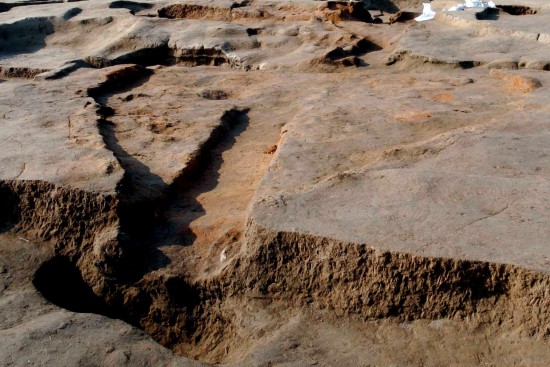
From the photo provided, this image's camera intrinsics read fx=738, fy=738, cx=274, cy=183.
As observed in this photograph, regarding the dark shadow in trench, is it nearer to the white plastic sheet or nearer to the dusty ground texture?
the dusty ground texture

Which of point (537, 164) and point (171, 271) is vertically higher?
point (537, 164)

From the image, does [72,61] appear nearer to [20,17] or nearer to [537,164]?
[20,17]

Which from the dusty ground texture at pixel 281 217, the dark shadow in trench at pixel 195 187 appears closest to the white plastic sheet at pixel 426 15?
the dusty ground texture at pixel 281 217

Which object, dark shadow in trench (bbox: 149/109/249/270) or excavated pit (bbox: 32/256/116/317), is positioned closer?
excavated pit (bbox: 32/256/116/317)

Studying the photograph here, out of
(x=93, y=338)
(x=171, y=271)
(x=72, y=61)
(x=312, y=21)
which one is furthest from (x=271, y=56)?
(x=93, y=338)

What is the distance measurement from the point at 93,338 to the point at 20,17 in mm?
4904

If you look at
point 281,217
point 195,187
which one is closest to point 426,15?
point 195,187

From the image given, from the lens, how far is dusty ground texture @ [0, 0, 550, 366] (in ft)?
6.97

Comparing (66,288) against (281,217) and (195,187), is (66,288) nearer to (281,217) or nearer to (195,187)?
(195,187)

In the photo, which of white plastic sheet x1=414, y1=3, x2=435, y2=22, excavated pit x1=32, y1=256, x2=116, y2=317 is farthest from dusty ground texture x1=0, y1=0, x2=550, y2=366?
white plastic sheet x1=414, y1=3, x2=435, y2=22

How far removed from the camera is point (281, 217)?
95.0 inches

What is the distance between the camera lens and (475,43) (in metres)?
5.09

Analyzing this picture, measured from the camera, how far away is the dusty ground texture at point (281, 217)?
6.97ft

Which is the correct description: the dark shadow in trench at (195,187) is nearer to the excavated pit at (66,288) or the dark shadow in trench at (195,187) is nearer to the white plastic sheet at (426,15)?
the excavated pit at (66,288)
